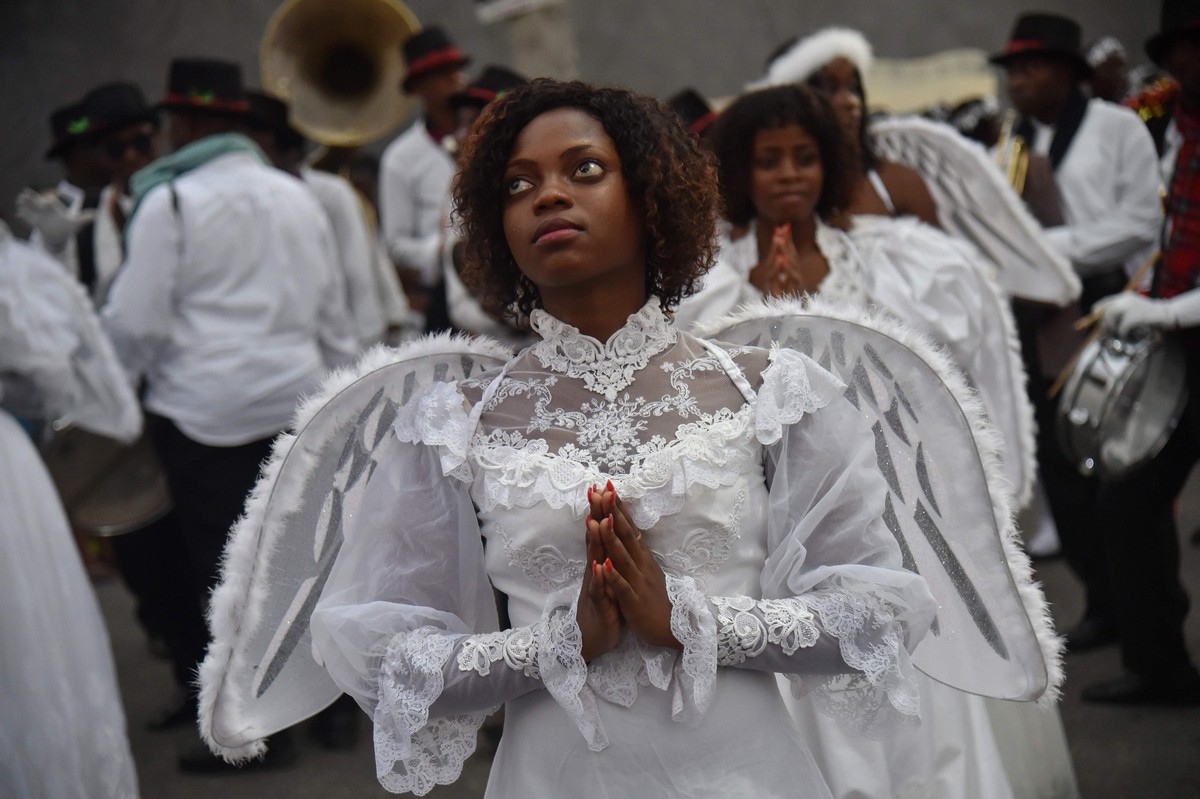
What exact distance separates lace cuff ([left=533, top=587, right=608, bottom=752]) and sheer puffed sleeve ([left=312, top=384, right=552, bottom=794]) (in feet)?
0.04

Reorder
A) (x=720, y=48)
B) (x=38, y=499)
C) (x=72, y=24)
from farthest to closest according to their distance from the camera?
(x=720, y=48), (x=72, y=24), (x=38, y=499)

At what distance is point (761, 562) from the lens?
2080mm

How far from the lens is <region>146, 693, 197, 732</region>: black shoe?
5.38m

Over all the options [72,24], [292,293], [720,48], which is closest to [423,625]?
[292,293]

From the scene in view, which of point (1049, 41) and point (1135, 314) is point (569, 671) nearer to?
point (1135, 314)

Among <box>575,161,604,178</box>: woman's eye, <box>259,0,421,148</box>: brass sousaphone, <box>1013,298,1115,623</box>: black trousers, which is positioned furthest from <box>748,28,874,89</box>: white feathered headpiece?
<box>259,0,421,148</box>: brass sousaphone

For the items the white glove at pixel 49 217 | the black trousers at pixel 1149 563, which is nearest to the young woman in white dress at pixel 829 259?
the black trousers at pixel 1149 563

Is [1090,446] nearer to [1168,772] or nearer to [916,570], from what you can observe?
[1168,772]

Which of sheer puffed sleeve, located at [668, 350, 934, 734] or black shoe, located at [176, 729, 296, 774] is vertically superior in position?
sheer puffed sleeve, located at [668, 350, 934, 734]

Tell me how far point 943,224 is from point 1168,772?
1.84m

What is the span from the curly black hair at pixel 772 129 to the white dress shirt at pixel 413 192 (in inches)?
123

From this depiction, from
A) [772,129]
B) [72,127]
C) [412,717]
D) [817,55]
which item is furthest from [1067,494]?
[72,127]

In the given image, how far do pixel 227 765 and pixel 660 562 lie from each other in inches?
135

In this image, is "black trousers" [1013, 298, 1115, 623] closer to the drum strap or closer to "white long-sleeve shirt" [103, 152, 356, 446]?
the drum strap
